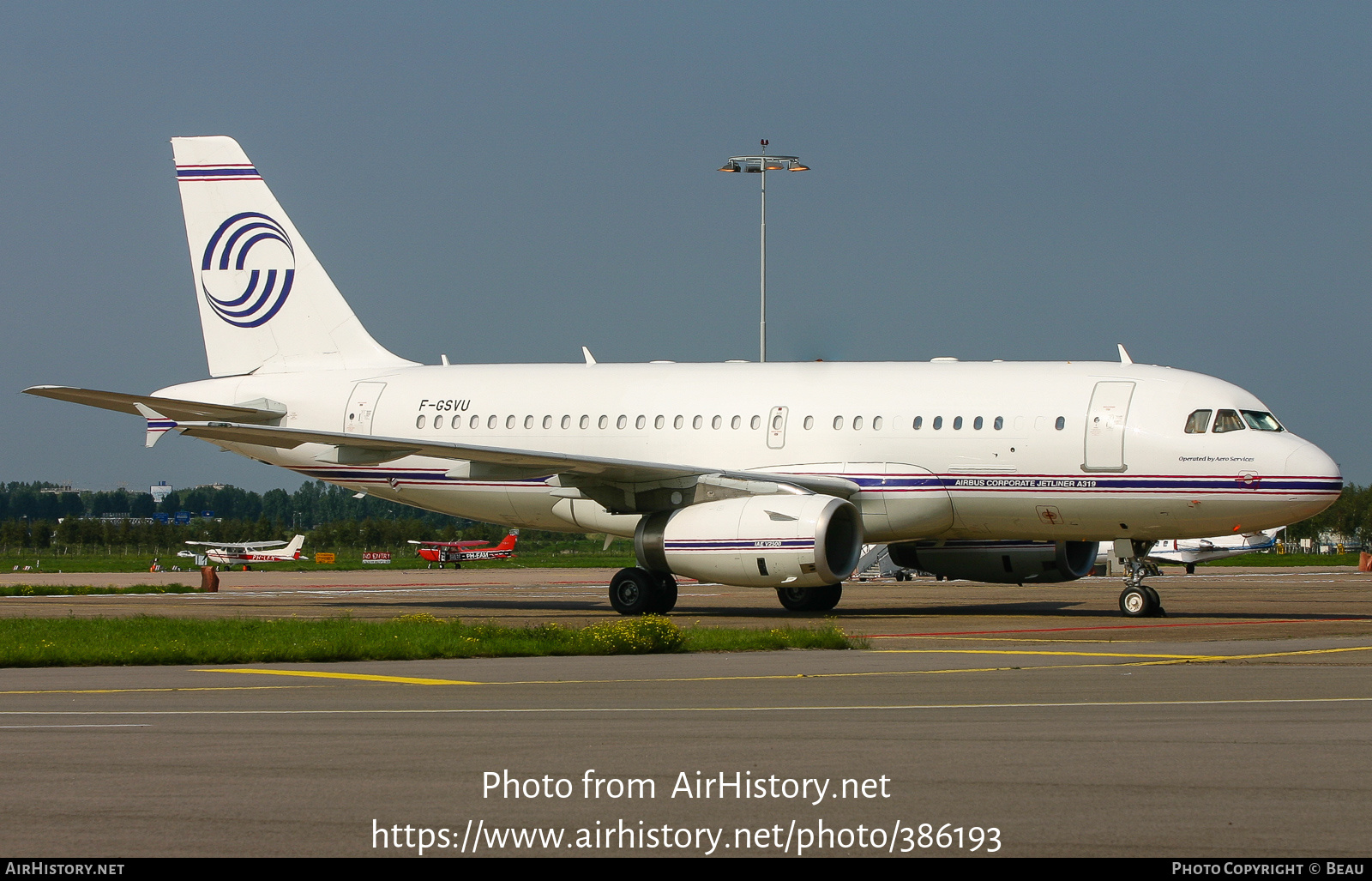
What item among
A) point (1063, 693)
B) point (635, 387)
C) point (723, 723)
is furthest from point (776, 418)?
point (723, 723)

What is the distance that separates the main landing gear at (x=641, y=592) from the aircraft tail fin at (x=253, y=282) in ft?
27.5

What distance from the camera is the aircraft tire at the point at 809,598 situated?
88.3 feet

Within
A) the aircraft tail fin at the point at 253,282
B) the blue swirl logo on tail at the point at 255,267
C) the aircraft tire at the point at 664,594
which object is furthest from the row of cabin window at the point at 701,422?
the blue swirl logo on tail at the point at 255,267

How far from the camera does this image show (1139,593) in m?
24.2

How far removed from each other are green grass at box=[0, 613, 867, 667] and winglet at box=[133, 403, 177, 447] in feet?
26.7

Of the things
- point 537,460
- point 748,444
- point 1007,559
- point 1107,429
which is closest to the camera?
point 1107,429

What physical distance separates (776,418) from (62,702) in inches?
607

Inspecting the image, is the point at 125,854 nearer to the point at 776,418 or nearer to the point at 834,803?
the point at 834,803

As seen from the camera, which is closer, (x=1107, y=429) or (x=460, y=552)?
(x=1107, y=429)

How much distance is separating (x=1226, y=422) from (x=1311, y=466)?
1.39 meters

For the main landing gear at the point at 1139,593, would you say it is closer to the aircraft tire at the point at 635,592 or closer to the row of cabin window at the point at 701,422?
the row of cabin window at the point at 701,422

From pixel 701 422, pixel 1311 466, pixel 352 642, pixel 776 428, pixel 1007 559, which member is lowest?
pixel 352 642

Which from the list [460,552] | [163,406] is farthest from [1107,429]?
[460,552]

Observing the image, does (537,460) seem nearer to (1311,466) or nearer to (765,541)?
(765,541)
